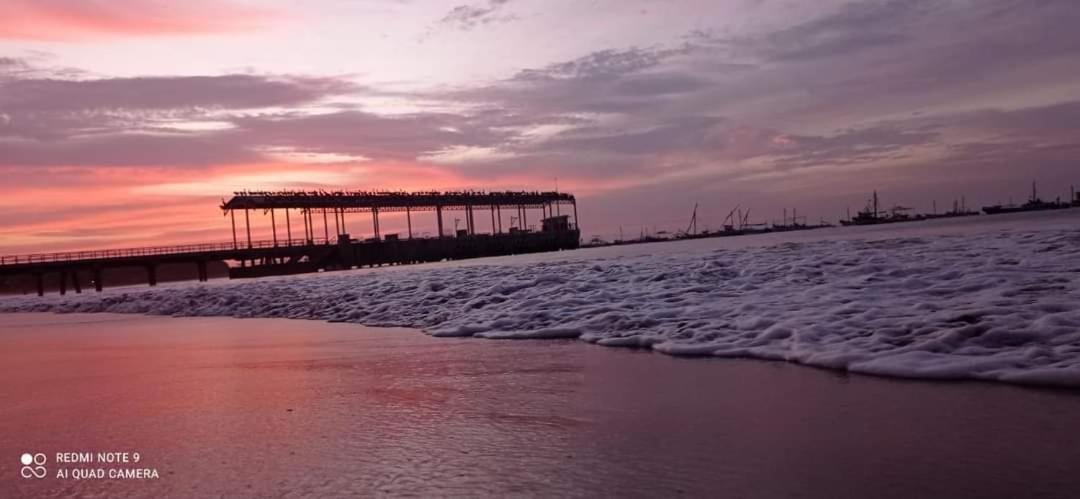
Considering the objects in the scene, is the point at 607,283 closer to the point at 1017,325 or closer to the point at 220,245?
the point at 1017,325

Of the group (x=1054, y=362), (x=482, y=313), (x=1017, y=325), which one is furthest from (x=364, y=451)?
(x=482, y=313)

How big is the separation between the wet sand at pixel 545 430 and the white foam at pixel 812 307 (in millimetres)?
516

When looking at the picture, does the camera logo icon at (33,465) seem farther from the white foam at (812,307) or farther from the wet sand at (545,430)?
the white foam at (812,307)

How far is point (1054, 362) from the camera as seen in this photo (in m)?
4.83

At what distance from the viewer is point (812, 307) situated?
750cm

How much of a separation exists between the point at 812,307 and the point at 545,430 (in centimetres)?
438

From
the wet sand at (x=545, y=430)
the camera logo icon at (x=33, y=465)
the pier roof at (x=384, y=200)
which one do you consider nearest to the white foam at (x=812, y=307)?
the wet sand at (x=545, y=430)

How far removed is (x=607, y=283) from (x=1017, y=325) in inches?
252

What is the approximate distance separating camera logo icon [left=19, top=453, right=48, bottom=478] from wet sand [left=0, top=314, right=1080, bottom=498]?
0.18ft

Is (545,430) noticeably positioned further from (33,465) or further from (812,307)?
(812,307)

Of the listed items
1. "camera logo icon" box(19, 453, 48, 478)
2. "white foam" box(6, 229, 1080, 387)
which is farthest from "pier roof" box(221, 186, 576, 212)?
"camera logo icon" box(19, 453, 48, 478)

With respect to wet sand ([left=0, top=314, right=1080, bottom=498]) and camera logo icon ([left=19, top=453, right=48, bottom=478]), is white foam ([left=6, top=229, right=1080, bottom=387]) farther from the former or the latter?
camera logo icon ([left=19, top=453, right=48, bottom=478])

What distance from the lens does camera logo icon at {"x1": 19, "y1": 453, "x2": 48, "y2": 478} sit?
3607 millimetres

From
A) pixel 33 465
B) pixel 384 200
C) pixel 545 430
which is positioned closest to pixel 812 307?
pixel 545 430
